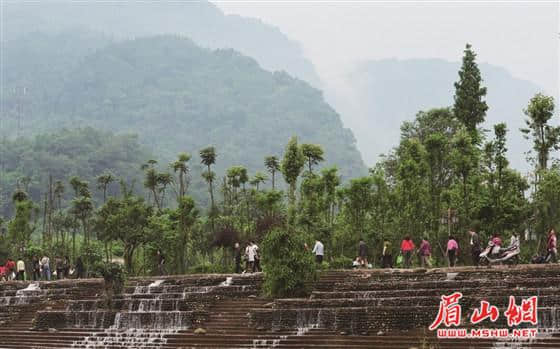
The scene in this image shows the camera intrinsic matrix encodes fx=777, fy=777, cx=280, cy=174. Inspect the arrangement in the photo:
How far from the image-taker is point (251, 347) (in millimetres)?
19734

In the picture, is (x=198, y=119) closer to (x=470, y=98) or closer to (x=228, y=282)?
(x=470, y=98)

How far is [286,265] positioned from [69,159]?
312 feet

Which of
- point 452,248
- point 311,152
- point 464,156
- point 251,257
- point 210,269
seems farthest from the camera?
point 210,269

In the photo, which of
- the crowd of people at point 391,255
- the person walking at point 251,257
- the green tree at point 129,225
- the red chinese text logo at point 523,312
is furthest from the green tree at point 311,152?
the red chinese text logo at point 523,312

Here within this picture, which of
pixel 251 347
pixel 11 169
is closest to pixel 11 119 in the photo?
pixel 11 169

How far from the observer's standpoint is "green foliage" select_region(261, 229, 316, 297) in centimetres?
2239

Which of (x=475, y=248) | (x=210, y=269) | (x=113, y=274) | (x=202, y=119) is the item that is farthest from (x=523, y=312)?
(x=202, y=119)

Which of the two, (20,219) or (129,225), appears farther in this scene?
(129,225)

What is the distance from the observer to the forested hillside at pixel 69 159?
106 metres

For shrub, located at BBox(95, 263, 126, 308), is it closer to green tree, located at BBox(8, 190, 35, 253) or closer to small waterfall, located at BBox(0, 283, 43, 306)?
small waterfall, located at BBox(0, 283, 43, 306)

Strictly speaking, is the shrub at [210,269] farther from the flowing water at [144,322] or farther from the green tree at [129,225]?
the flowing water at [144,322]

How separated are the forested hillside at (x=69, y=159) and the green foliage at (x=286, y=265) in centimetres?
8204

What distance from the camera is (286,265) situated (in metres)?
22.4

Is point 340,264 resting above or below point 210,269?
above
